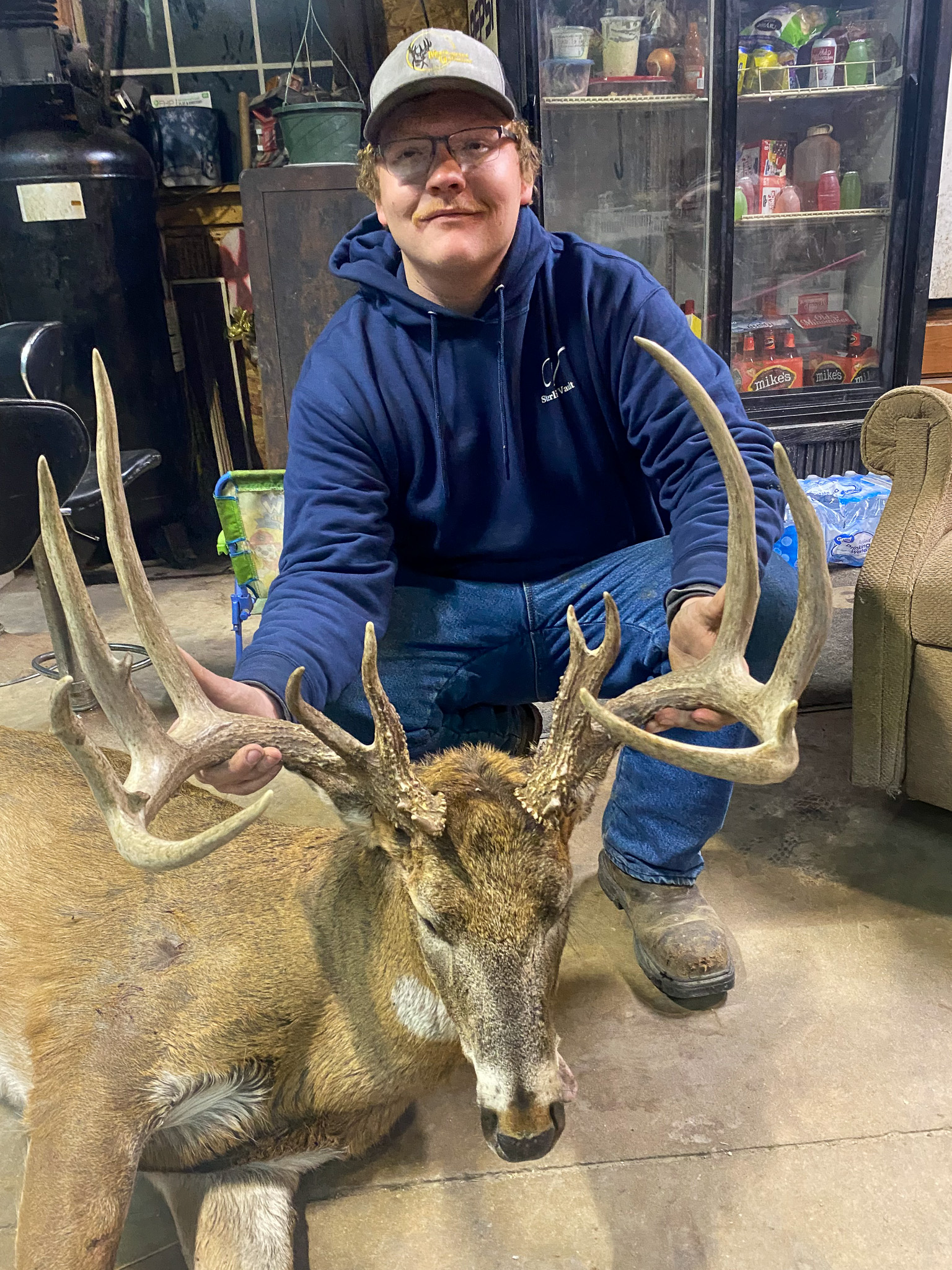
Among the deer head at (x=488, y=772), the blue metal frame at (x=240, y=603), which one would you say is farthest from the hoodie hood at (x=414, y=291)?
the blue metal frame at (x=240, y=603)

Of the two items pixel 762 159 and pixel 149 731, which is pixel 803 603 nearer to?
pixel 149 731

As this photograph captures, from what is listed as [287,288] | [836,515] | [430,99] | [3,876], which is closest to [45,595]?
[287,288]

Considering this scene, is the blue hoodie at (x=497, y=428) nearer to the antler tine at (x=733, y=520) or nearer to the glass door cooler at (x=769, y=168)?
the antler tine at (x=733, y=520)

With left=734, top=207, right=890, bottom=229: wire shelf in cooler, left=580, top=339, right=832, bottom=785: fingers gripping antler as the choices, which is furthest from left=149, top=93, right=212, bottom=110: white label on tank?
left=580, top=339, right=832, bottom=785: fingers gripping antler

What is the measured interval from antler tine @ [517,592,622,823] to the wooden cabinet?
9.07 feet

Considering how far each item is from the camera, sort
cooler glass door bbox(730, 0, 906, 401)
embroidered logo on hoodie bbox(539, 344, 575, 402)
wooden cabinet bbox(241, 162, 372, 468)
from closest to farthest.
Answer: embroidered logo on hoodie bbox(539, 344, 575, 402)
wooden cabinet bbox(241, 162, 372, 468)
cooler glass door bbox(730, 0, 906, 401)

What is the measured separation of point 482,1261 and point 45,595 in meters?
2.65

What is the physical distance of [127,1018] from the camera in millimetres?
1421

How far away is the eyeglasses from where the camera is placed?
196 centimetres

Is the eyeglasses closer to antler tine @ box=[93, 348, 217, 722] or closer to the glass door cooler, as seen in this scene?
antler tine @ box=[93, 348, 217, 722]

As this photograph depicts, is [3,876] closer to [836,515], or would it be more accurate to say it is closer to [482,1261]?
[482,1261]

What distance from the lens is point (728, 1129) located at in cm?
170

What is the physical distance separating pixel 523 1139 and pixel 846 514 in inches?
140

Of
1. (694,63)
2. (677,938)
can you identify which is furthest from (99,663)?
(694,63)
